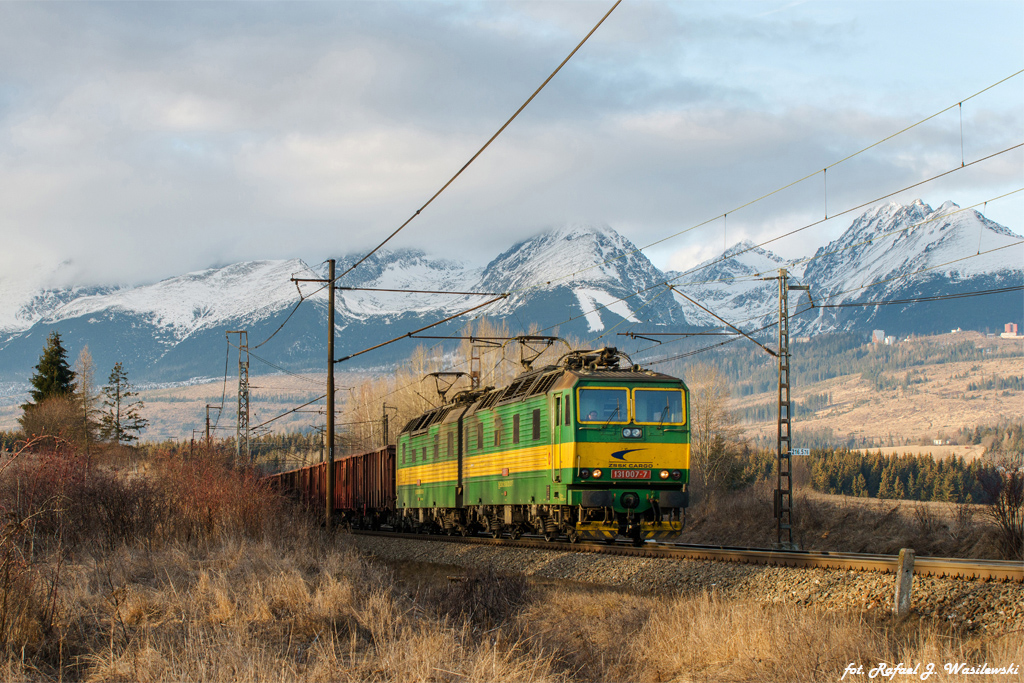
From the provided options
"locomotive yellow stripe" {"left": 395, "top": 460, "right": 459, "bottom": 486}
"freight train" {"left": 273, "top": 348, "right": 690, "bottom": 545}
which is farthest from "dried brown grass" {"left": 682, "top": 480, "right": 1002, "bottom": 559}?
"locomotive yellow stripe" {"left": 395, "top": 460, "right": 459, "bottom": 486}

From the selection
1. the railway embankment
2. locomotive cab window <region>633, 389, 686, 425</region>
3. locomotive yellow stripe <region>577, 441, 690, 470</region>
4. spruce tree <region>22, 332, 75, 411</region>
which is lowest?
the railway embankment

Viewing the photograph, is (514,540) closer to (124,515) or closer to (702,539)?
(124,515)

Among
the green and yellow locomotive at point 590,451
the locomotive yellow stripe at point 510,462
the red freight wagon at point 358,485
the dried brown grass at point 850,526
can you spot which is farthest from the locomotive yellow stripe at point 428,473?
the dried brown grass at point 850,526

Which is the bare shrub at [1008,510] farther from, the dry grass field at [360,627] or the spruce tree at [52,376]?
the spruce tree at [52,376]

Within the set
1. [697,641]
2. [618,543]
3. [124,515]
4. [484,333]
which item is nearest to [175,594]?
[697,641]

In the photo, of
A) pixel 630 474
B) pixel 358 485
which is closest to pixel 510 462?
pixel 630 474

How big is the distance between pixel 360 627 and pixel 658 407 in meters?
9.56

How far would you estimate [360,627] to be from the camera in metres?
12.2

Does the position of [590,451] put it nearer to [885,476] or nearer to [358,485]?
[358,485]

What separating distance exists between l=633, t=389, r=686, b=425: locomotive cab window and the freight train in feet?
0.07

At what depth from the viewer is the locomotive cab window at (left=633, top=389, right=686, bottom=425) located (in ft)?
65.3

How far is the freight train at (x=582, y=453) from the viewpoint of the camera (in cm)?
1934

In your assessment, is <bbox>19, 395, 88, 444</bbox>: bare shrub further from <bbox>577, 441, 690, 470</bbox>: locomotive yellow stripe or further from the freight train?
<bbox>577, 441, 690, 470</bbox>: locomotive yellow stripe

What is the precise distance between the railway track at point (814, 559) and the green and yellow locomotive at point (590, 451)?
1.28ft
